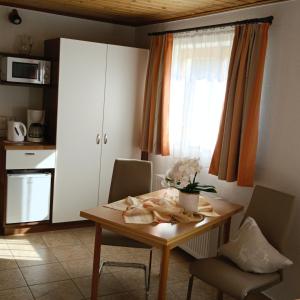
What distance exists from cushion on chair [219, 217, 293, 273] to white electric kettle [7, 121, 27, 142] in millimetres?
2566

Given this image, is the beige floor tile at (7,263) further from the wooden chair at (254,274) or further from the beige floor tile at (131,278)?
the wooden chair at (254,274)

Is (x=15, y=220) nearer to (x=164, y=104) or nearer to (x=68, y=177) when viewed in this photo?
(x=68, y=177)

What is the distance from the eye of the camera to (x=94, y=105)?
4.53 meters

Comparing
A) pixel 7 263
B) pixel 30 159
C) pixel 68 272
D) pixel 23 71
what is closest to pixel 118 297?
pixel 68 272

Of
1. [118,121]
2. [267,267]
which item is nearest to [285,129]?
[267,267]

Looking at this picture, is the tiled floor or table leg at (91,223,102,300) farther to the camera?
the tiled floor

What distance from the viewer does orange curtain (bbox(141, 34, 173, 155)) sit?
14.4 feet

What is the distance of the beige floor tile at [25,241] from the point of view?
4057 millimetres

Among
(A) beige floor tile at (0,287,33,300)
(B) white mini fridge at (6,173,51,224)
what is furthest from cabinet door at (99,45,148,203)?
(A) beige floor tile at (0,287,33,300)

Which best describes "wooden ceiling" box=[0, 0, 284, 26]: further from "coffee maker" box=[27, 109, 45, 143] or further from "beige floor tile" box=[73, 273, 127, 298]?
"beige floor tile" box=[73, 273, 127, 298]

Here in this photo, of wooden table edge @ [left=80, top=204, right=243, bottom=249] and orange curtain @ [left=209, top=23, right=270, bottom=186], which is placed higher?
orange curtain @ [left=209, top=23, right=270, bottom=186]

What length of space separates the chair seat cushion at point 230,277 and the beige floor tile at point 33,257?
1581mm

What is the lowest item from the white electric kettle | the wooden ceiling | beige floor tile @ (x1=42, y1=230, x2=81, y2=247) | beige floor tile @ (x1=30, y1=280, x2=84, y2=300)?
beige floor tile @ (x1=30, y1=280, x2=84, y2=300)

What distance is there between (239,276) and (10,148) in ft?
8.42
